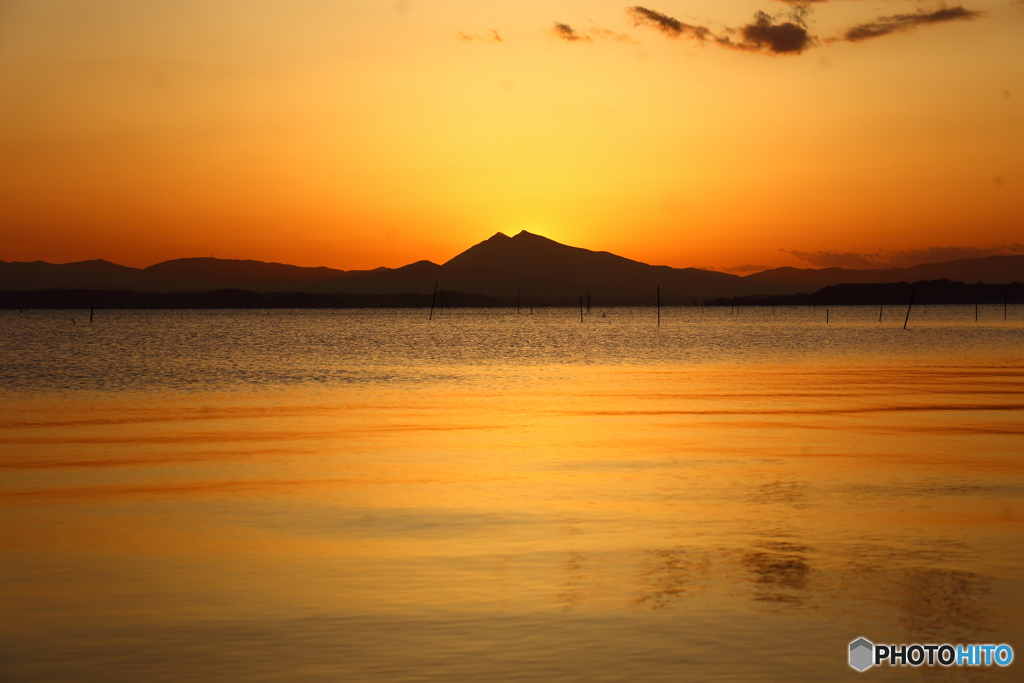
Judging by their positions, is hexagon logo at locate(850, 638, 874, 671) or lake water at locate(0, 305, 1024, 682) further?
lake water at locate(0, 305, 1024, 682)

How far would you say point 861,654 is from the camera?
9.05 m

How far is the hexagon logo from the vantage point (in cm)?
886

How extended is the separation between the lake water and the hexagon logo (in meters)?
0.12

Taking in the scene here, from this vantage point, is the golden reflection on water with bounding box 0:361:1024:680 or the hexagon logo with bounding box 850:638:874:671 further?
the golden reflection on water with bounding box 0:361:1024:680

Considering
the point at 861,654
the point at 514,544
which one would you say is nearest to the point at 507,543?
the point at 514,544

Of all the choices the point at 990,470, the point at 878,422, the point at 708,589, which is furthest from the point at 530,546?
the point at 878,422

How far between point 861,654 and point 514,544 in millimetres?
5326

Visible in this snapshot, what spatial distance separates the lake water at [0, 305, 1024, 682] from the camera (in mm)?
9242

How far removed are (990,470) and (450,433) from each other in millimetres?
13199

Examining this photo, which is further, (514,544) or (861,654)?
(514,544)

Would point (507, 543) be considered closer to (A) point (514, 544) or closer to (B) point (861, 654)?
(A) point (514, 544)

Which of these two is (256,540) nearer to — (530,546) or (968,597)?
(530,546)

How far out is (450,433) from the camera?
26141 mm

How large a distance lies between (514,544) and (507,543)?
11 centimetres
